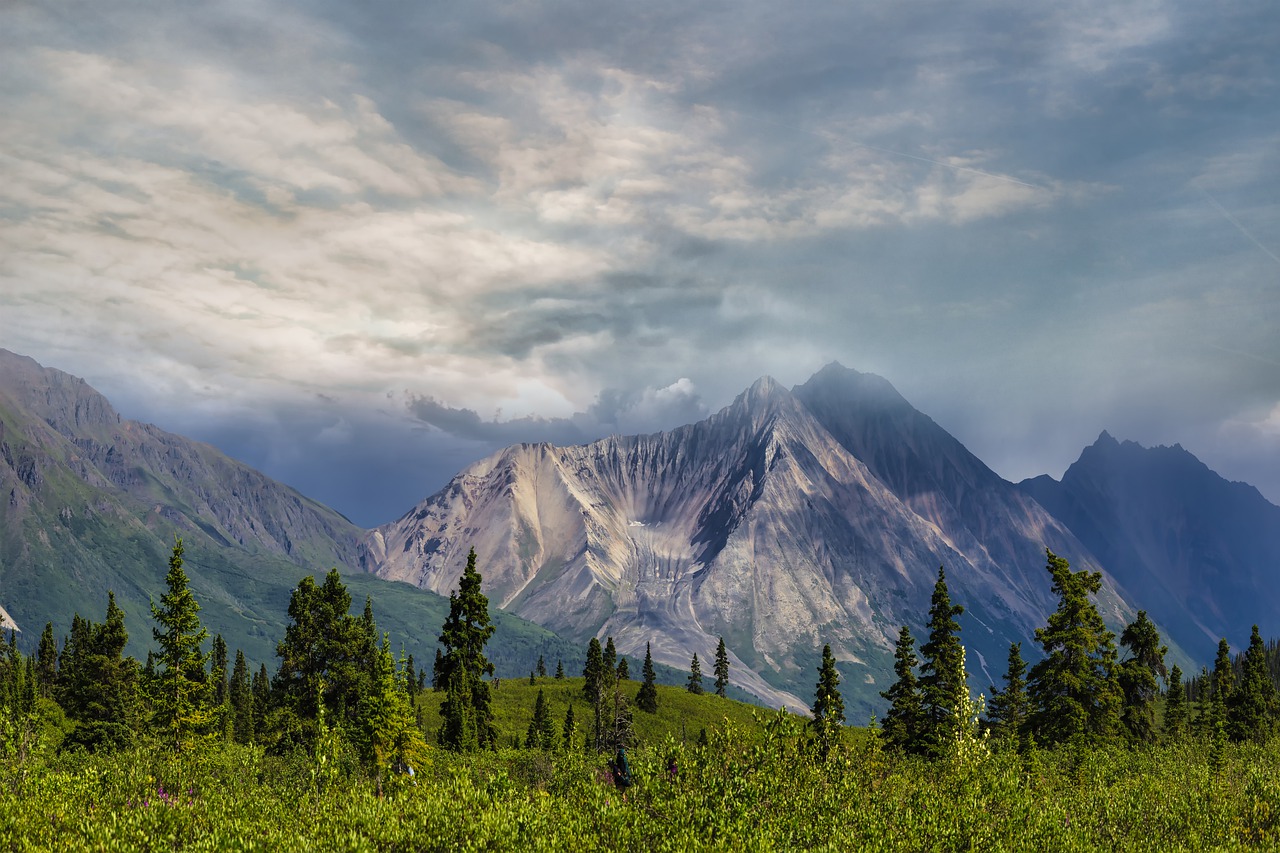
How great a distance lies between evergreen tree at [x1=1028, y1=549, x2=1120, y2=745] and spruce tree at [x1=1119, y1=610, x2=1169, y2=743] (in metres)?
6.33

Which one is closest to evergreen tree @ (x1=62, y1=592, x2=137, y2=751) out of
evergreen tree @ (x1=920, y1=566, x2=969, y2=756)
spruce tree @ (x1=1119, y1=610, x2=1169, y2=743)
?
evergreen tree @ (x1=920, y1=566, x2=969, y2=756)

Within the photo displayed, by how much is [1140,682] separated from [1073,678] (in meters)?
15.5

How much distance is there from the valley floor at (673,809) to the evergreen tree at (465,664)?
36.9 metres

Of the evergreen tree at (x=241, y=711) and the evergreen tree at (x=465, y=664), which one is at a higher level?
the evergreen tree at (x=465, y=664)

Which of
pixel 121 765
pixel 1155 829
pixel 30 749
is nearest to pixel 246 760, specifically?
pixel 121 765

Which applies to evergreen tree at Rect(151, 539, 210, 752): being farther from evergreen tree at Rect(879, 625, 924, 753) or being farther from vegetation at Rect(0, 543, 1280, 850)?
evergreen tree at Rect(879, 625, 924, 753)

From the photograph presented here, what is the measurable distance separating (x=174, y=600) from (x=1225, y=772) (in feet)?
225

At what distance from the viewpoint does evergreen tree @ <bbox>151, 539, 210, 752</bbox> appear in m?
65.6

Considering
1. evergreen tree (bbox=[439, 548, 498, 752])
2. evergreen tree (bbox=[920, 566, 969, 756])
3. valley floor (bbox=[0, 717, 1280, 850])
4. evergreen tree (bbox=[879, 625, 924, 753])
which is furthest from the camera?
evergreen tree (bbox=[879, 625, 924, 753])

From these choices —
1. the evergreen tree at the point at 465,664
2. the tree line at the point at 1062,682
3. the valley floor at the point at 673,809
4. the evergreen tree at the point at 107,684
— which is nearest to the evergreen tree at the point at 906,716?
the tree line at the point at 1062,682

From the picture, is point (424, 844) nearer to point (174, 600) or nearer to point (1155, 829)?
point (1155, 829)

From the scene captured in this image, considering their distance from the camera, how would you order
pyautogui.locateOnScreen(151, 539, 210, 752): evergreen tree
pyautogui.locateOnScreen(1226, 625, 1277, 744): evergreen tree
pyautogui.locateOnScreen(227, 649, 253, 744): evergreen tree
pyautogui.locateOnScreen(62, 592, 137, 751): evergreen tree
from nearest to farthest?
pyautogui.locateOnScreen(151, 539, 210, 752): evergreen tree → pyautogui.locateOnScreen(62, 592, 137, 751): evergreen tree → pyautogui.locateOnScreen(1226, 625, 1277, 744): evergreen tree → pyautogui.locateOnScreen(227, 649, 253, 744): evergreen tree

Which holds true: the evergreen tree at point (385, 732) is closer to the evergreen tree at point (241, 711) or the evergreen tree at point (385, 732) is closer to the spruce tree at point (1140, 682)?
the spruce tree at point (1140, 682)

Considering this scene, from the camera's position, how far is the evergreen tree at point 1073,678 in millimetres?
73938
